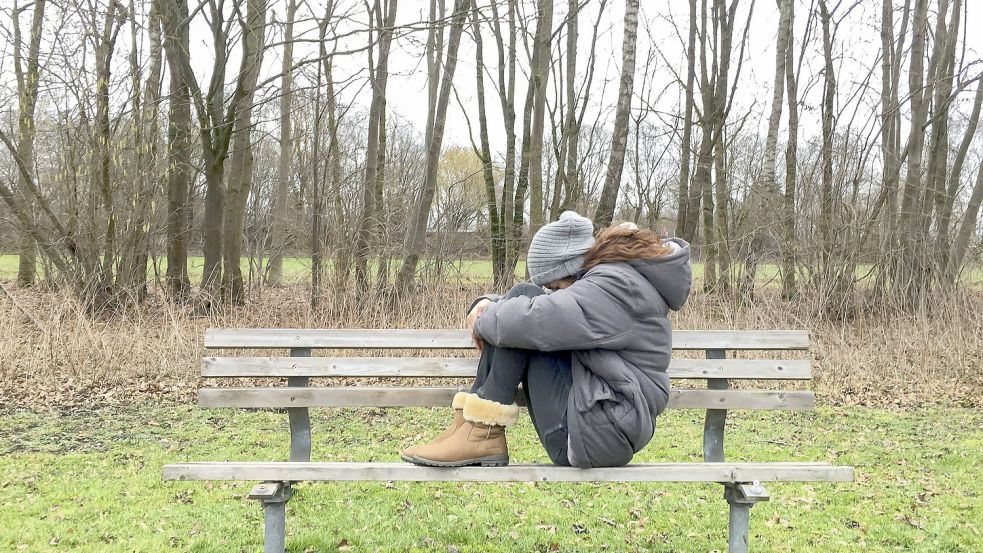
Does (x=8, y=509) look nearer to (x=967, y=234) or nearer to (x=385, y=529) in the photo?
(x=385, y=529)

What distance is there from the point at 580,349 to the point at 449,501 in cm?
179

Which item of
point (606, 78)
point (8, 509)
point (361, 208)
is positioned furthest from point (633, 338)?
point (606, 78)

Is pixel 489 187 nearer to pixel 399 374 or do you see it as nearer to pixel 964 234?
pixel 964 234

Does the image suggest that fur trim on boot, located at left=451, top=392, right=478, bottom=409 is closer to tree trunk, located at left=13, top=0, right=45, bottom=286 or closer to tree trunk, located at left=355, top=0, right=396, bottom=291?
tree trunk, located at left=355, top=0, right=396, bottom=291

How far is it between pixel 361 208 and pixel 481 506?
24.6ft

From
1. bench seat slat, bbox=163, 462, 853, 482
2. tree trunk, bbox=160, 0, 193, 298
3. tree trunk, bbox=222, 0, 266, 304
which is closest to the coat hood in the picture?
bench seat slat, bbox=163, 462, 853, 482

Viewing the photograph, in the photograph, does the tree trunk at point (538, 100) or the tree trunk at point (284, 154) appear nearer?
the tree trunk at point (284, 154)

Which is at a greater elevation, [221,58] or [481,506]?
[221,58]

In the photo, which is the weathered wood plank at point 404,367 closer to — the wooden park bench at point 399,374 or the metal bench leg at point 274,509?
the wooden park bench at point 399,374

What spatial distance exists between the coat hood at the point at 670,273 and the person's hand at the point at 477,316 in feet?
2.12

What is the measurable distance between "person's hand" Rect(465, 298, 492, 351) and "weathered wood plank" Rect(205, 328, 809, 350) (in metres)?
0.35

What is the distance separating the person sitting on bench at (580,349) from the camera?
280 cm

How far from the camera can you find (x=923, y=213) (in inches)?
470

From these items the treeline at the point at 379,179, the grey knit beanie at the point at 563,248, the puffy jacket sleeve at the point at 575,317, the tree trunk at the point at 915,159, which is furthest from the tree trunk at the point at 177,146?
the tree trunk at the point at 915,159
